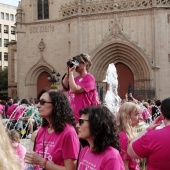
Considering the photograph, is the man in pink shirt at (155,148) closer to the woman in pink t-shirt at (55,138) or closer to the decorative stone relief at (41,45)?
the woman in pink t-shirt at (55,138)

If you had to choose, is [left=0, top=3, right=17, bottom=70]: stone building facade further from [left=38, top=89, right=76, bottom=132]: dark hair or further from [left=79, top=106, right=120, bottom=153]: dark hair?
[left=79, top=106, right=120, bottom=153]: dark hair

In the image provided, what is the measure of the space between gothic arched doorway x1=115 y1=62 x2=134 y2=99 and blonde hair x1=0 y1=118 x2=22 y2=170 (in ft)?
95.6

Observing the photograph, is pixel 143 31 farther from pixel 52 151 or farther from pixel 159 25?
pixel 52 151

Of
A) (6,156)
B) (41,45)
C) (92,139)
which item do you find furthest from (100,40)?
(6,156)

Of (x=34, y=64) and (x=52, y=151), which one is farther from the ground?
(x=34, y=64)

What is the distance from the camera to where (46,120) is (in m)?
4.73

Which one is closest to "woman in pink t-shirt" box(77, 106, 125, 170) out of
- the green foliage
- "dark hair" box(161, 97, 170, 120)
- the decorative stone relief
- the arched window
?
"dark hair" box(161, 97, 170, 120)

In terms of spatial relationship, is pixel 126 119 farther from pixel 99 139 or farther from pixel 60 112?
pixel 99 139

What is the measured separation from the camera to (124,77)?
31.3 metres

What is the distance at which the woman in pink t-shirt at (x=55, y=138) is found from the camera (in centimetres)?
430

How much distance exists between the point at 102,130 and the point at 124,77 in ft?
90.8

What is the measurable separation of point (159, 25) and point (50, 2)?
32.7ft

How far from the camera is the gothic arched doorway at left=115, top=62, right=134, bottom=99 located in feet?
102

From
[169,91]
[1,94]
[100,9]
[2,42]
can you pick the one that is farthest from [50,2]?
[2,42]
